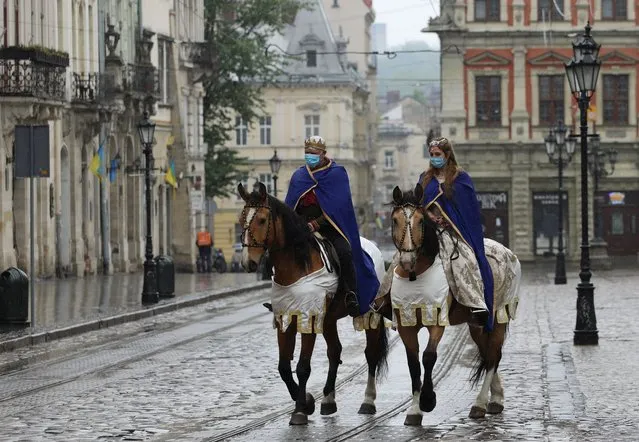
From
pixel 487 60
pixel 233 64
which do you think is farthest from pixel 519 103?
pixel 233 64

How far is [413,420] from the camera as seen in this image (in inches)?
544

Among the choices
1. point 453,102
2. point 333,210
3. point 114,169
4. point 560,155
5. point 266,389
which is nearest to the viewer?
point 333,210

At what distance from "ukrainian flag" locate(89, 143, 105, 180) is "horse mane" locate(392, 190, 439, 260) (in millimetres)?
39666

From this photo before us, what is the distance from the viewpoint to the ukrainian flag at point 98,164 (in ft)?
174

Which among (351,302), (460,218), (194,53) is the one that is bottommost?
(351,302)

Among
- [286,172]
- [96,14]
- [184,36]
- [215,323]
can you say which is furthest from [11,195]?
[286,172]

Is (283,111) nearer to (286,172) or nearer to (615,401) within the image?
(286,172)

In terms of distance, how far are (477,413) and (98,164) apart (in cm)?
3990

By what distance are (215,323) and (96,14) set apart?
27932mm

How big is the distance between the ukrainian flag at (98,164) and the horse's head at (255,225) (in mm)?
39627

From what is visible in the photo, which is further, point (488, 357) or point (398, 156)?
point (398, 156)

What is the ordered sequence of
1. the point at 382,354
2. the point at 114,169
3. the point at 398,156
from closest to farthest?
1. the point at 382,354
2. the point at 114,169
3. the point at 398,156

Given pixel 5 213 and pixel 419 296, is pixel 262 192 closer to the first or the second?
pixel 419 296

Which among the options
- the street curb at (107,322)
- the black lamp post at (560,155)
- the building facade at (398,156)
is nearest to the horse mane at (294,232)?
the street curb at (107,322)
